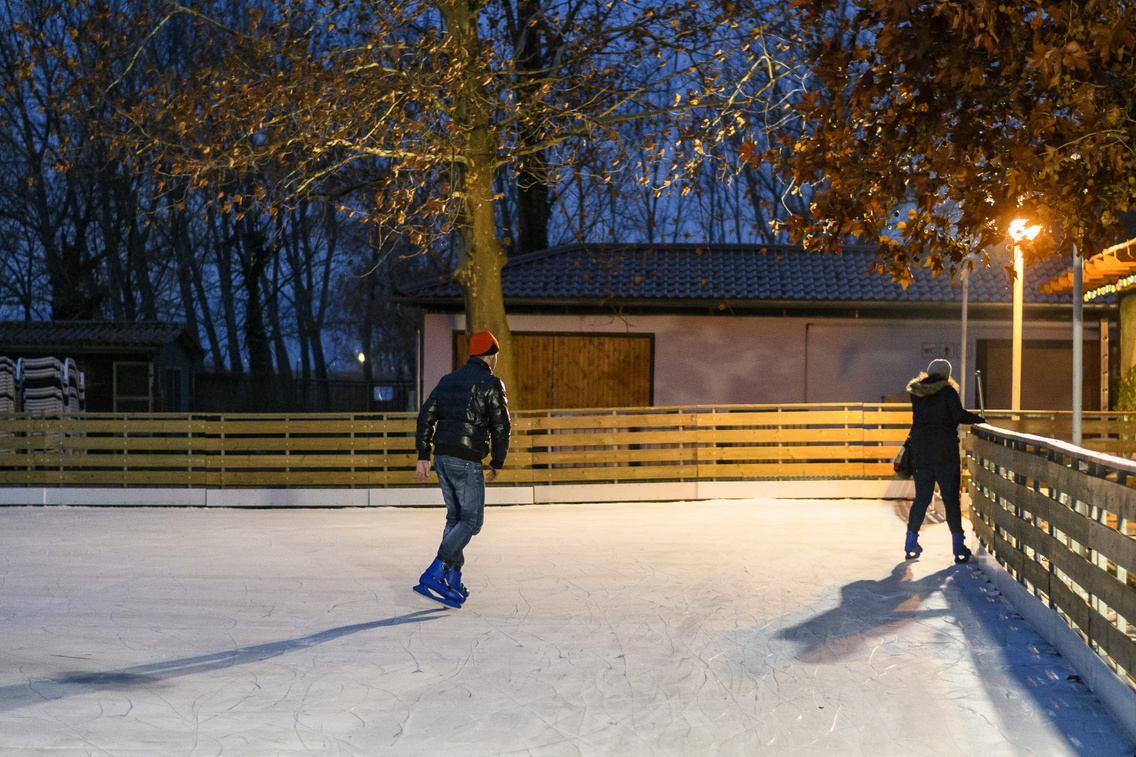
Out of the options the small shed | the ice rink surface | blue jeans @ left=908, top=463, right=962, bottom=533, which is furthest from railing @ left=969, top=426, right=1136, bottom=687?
the small shed

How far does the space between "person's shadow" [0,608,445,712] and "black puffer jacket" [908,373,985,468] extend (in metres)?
5.20

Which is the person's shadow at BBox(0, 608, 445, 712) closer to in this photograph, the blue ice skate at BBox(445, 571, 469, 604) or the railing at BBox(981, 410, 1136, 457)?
the blue ice skate at BBox(445, 571, 469, 604)

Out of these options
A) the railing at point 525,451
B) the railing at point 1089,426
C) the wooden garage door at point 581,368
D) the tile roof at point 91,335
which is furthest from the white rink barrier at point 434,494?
the tile roof at point 91,335

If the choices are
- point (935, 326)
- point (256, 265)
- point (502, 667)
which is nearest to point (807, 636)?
point (502, 667)

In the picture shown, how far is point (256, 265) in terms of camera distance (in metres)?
40.0

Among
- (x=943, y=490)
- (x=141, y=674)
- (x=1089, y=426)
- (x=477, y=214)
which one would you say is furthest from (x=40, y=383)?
(x=1089, y=426)

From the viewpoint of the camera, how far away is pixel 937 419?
9.62 m

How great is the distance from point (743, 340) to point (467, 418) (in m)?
14.8

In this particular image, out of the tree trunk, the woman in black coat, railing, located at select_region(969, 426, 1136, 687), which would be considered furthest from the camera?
the tree trunk

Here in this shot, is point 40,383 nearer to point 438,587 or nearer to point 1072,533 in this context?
point 438,587

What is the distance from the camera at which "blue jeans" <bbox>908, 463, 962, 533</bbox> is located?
9570mm

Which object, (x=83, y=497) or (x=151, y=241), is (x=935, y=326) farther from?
(x=151, y=241)

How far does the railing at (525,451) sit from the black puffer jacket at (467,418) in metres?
7.57

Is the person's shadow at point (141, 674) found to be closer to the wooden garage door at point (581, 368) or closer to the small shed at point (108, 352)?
the wooden garage door at point (581, 368)
